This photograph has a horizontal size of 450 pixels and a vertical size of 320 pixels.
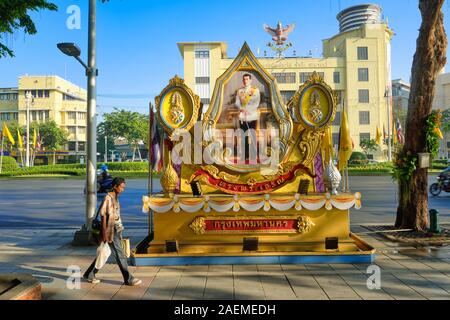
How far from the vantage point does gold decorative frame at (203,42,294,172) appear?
31.5 feet

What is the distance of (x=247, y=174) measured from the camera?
9.62 meters

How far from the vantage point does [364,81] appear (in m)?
56.1

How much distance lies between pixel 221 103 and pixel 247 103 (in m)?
0.67

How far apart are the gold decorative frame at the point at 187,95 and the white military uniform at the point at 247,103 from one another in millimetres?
1114

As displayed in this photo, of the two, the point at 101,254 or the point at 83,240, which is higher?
the point at 101,254

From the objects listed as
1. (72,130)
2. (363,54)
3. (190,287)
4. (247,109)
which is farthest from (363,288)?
(72,130)

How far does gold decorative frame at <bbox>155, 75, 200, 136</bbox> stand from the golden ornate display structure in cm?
3

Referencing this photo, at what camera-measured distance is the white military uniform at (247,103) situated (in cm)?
969

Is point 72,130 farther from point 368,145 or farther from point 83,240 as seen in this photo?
point 83,240

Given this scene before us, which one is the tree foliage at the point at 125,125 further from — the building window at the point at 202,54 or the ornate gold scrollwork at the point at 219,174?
the ornate gold scrollwork at the point at 219,174

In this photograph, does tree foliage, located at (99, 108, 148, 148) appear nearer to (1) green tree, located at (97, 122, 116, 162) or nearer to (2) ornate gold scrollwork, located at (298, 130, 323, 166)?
(1) green tree, located at (97, 122, 116, 162)

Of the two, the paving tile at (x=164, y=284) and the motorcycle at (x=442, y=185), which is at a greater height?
the motorcycle at (x=442, y=185)

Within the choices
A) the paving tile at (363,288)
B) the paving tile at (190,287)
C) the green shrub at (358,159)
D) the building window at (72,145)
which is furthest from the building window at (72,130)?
the paving tile at (363,288)

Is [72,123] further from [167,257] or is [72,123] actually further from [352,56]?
[167,257]
